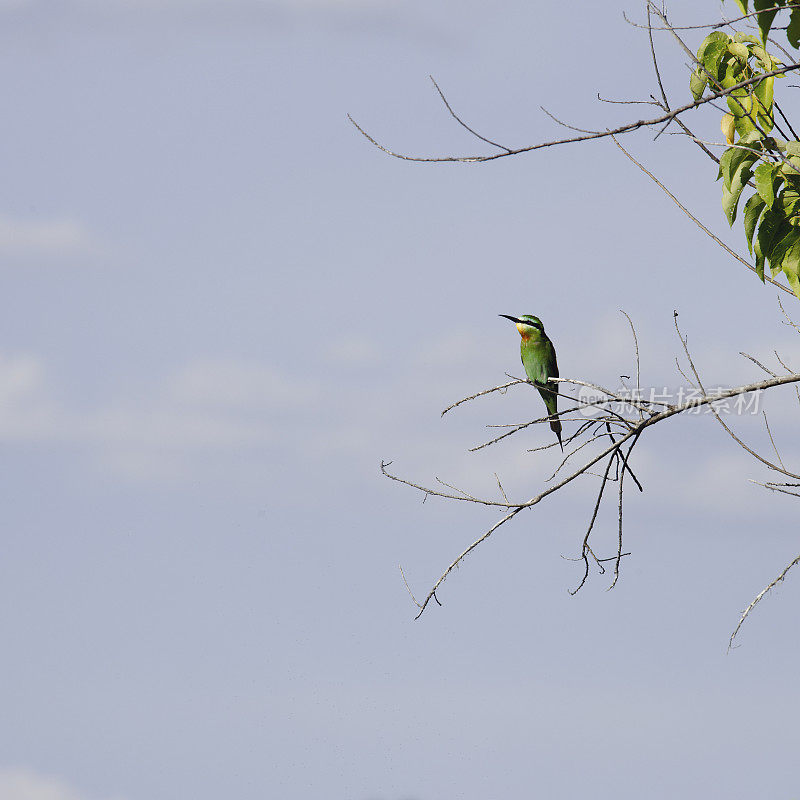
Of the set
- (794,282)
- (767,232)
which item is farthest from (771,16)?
(794,282)

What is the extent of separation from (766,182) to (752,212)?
21cm

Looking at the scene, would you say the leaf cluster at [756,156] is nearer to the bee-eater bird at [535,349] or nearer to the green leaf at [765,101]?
the green leaf at [765,101]

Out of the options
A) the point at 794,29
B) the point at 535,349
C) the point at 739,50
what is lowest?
the point at 794,29

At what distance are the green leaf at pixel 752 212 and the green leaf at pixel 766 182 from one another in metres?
0.15

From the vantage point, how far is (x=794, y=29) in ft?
12.3

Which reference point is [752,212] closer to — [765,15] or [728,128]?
[728,128]

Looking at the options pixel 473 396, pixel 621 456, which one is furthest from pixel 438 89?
pixel 621 456

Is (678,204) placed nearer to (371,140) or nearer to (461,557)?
(371,140)

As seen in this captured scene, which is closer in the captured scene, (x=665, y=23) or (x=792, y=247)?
(x=792, y=247)

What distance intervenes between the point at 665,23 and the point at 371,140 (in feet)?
4.73

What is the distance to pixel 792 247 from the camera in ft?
13.8

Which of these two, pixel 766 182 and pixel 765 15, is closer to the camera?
pixel 765 15

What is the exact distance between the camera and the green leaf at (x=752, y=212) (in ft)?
13.7

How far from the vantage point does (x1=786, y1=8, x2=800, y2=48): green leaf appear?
3.73 metres
